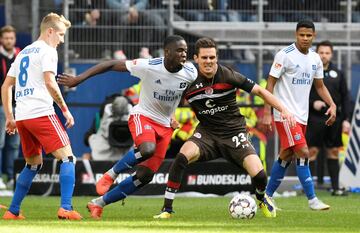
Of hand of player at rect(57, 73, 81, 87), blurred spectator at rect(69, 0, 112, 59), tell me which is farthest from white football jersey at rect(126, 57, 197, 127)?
blurred spectator at rect(69, 0, 112, 59)

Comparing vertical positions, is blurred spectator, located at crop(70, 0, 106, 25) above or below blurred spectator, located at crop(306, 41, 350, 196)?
above

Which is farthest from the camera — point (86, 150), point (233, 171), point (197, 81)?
point (86, 150)

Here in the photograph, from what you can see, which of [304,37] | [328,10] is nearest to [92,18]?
[328,10]

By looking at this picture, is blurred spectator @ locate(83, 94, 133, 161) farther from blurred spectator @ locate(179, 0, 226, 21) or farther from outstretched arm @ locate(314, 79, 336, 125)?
outstretched arm @ locate(314, 79, 336, 125)

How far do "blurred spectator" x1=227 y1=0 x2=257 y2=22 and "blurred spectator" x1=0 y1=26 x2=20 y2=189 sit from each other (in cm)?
481

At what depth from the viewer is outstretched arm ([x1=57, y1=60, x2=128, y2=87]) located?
544 inches

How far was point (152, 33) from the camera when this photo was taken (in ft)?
77.9

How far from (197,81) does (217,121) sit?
0.54 m

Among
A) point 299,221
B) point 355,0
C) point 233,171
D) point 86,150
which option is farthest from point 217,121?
point 355,0

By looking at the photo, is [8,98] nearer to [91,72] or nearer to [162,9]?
[91,72]

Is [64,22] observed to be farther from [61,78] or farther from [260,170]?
[260,170]

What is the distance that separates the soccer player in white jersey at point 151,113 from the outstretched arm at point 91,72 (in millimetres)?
11

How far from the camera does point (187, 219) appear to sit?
14.2 metres

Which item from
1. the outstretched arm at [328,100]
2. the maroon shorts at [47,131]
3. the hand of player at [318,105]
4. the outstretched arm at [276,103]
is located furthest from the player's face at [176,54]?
the hand of player at [318,105]
